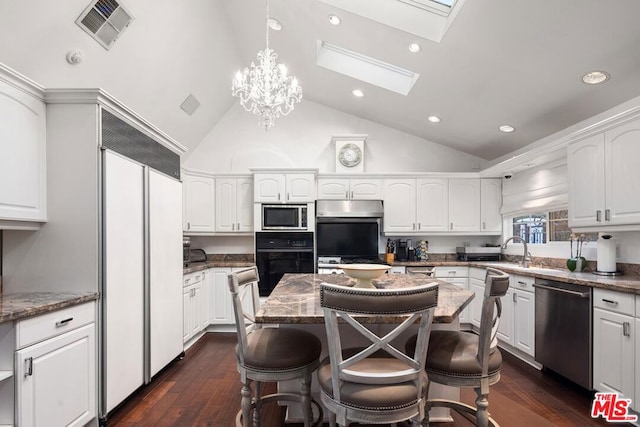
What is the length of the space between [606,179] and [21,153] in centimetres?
396

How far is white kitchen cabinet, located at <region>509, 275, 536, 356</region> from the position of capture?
307cm

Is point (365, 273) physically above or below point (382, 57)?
below

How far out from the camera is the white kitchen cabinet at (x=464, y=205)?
4.60m

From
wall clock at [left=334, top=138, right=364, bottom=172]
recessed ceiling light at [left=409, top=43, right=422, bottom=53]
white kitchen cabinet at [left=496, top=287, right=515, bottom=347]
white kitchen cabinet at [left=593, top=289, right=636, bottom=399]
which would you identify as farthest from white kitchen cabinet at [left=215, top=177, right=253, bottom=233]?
white kitchen cabinet at [left=593, top=289, right=636, bottom=399]

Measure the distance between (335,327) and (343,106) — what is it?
4.05 m

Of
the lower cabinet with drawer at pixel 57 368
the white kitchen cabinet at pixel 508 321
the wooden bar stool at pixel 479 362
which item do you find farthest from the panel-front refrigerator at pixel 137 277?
the white kitchen cabinet at pixel 508 321

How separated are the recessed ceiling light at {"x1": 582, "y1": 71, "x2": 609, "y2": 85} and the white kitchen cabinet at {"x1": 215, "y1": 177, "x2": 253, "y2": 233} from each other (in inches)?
143

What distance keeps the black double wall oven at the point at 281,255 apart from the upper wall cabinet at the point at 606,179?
2814mm

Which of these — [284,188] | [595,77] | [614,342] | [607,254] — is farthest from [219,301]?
[595,77]

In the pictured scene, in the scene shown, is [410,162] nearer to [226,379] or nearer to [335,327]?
[226,379]

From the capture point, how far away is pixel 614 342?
224 cm

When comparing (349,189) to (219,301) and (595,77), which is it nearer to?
(219,301)

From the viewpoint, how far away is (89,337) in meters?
2.02

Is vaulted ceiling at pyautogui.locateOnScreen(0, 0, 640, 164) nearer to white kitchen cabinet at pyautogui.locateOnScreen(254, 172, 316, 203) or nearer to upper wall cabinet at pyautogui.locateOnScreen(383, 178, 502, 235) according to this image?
upper wall cabinet at pyautogui.locateOnScreen(383, 178, 502, 235)
